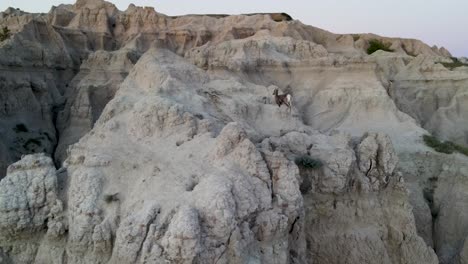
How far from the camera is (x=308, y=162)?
11.6 m

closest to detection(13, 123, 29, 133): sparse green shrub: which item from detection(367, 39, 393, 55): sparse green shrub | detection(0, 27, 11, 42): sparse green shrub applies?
detection(0, 27, 11, 42): sparse green shrub

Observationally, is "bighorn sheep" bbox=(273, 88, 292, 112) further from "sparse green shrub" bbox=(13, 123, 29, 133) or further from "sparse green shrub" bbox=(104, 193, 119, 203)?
"sparse green shrub" bbox=(13, 123, 29, 133)

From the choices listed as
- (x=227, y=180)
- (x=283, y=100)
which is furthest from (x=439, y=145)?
(x=227, y=180)

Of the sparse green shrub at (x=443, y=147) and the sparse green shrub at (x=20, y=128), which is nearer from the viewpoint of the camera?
the sparse green shrub at (x=443, y=147)

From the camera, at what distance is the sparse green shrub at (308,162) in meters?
11.6

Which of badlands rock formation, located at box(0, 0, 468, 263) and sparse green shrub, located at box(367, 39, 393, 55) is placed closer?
badlands rock formation, located at box(0, 0, 468, 263)

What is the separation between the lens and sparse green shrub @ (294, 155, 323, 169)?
1162 cm

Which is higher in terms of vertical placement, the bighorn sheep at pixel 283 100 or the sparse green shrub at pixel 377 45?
the bighorn sheep at pixel 283 100

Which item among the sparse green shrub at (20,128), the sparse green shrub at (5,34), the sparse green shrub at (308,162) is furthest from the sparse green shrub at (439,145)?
the sparse green shrub at (5,34)

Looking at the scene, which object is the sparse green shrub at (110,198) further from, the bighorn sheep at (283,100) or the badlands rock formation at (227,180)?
the bighorn sheep at (283,100)

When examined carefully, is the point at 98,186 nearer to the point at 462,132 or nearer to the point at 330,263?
the point at 330,263

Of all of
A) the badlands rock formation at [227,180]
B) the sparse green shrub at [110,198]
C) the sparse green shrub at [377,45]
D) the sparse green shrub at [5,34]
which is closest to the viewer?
the badlands rock formation at [227,180]

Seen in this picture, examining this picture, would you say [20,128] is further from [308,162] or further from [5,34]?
[308,162]

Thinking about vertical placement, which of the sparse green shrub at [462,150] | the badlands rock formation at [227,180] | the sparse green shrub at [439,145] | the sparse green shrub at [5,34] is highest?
the sparse green shrub at [5,34]
